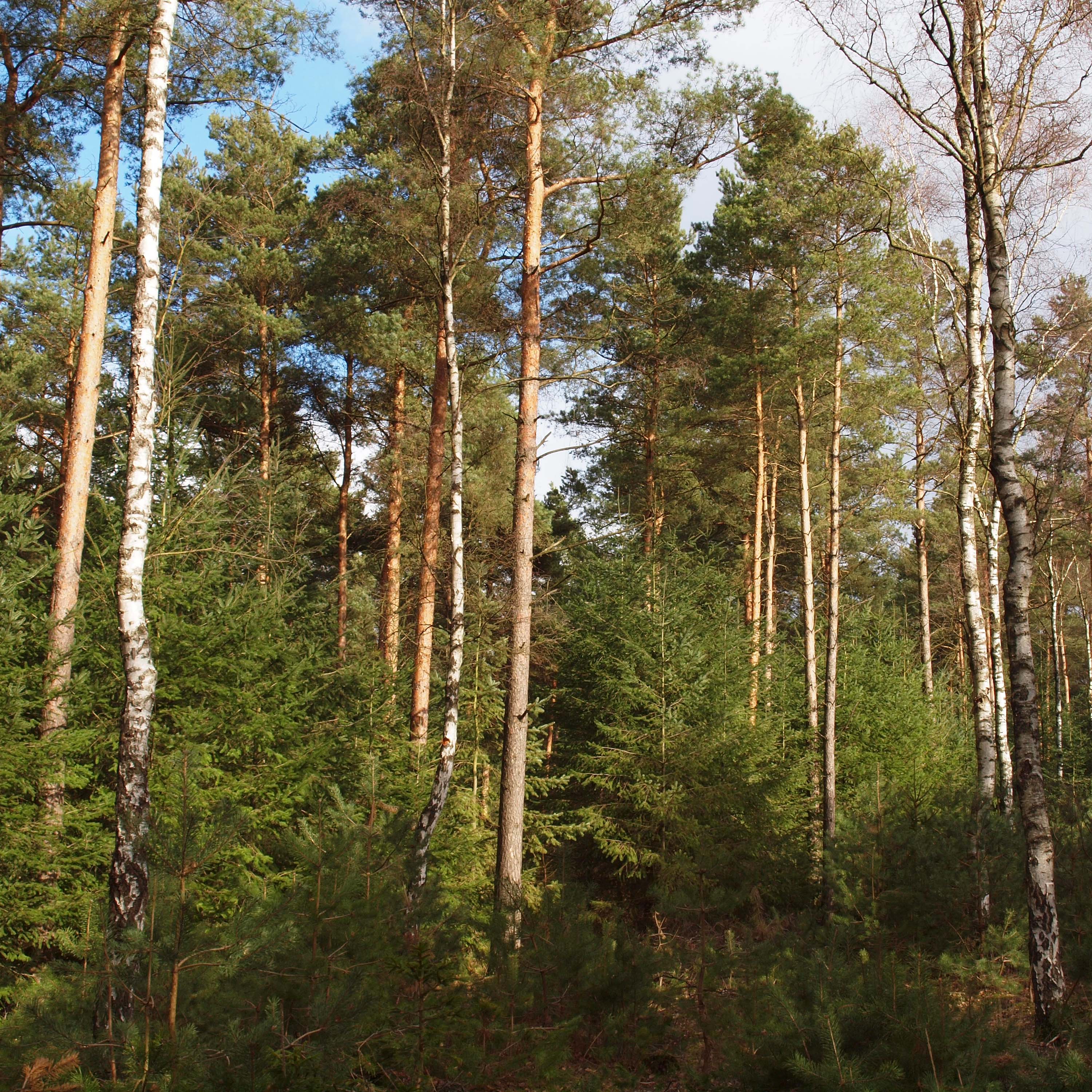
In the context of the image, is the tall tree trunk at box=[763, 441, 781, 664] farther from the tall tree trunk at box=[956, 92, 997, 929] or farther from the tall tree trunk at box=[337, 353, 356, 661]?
the tall tree trunk at box=[337, 353, 356, 661]

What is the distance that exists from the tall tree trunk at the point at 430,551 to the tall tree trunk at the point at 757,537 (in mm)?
6177

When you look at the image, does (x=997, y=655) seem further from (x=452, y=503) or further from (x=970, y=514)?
(x=452, y=503)

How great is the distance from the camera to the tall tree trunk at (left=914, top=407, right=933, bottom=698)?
64.6 ft

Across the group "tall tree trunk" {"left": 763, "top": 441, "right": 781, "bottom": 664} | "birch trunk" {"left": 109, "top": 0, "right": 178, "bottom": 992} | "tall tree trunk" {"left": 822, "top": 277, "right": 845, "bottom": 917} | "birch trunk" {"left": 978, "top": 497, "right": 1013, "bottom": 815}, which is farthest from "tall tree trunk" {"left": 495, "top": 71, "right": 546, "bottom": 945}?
"tall tree trunk" {"left": 763, "top": 441, "right": 781, "bottom": 664}

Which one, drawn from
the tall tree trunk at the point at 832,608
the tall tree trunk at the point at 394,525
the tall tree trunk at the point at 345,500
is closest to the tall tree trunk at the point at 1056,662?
the tall tree trunk at the point at 832,608

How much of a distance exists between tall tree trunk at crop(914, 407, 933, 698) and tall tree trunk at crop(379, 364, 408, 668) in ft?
34.2

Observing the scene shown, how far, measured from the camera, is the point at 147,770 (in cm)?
549

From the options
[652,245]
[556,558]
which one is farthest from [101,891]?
[556,558]

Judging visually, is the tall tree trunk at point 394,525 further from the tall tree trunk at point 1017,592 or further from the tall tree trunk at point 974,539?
the tall tree trunk at point 1017,592

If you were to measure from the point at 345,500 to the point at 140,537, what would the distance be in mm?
12388

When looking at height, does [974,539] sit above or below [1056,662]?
above

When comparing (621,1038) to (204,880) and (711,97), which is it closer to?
(204,880)

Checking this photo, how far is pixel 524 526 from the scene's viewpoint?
924 cm

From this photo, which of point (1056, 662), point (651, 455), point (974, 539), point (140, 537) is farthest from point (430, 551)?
point (1056, 662)
